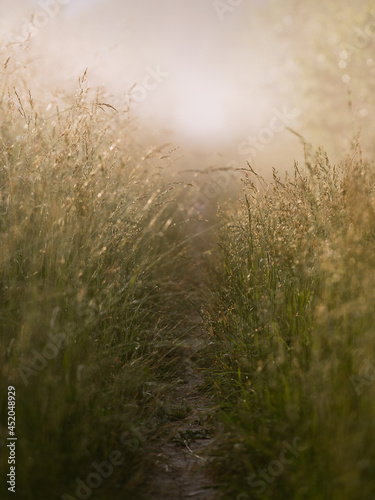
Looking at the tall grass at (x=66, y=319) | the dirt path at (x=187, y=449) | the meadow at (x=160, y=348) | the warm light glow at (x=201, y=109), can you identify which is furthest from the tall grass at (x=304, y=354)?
the warm light glow at (x=201, y=109)

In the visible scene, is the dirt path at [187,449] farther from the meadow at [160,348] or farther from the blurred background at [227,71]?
the blurred background at [227,71]

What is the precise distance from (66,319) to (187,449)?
0.87m

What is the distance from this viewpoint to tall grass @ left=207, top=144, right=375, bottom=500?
6.23ft

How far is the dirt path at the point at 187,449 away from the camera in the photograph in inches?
87.7

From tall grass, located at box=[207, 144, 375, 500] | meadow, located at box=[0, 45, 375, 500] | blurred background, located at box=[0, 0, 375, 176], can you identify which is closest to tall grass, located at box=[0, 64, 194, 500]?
meadow, located at box=[0, 45, 375, 500]

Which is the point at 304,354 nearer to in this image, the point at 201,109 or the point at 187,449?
the point at 187,449

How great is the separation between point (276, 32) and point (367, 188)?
517 inches

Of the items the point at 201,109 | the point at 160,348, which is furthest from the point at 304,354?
the point at 201,109

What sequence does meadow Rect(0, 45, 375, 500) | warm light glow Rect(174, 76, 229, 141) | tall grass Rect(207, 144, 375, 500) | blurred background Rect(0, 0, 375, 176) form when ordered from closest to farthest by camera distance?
tall grass Rect(207, 144, 375, 500) → meadow Rect(0, 45, 375, 500) → blurred background Rect(0, 0, 375, 176) → warm light glow Rect(174, 76, 229, 141)

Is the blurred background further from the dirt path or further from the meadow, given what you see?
the dirt path

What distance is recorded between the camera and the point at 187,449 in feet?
8.59

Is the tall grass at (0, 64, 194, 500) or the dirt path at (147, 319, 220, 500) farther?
the dirt path at (147, 319, 220, 500)

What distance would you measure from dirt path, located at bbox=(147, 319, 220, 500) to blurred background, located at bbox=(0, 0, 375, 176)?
1.58 metres

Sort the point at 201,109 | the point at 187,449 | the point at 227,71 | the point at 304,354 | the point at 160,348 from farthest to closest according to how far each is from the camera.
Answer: the point at 201,109 < the point at 227,71 < the point at 160,348 < the point at 187,449 < the point at 304,354
